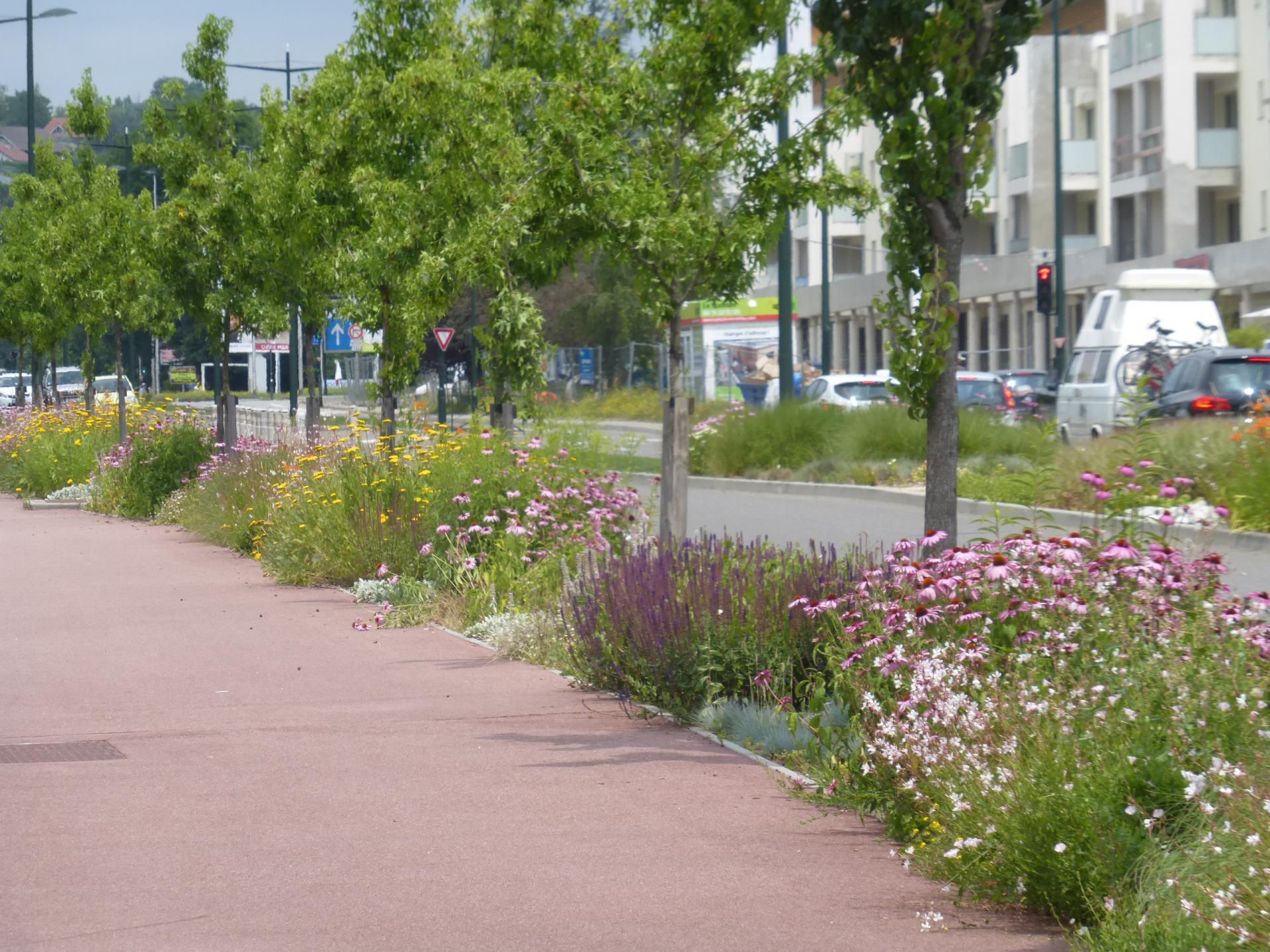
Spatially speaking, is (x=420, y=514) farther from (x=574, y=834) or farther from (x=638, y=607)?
(x=574, y=834)

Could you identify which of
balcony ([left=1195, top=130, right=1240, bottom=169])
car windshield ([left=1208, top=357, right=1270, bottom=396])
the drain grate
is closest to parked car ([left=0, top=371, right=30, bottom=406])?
balcony ([left=1195, top=130, right=1240, bottom=169])

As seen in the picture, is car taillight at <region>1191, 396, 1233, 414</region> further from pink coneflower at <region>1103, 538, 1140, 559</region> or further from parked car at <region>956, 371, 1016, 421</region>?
pink coneflower at <region>1103, 538, 1140, 559</region>

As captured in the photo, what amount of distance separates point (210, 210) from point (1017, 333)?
36632mm

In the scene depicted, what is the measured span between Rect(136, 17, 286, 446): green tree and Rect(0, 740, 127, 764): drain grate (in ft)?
42.4

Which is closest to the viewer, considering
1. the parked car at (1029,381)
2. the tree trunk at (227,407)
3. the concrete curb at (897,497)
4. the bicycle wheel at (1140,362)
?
the concrete curb at (897,497)

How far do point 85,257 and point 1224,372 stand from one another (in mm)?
17788

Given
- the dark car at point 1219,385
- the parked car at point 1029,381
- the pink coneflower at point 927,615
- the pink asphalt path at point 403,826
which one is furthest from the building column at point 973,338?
the pink coneflower at point 927,615

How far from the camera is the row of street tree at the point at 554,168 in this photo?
25.3 feet

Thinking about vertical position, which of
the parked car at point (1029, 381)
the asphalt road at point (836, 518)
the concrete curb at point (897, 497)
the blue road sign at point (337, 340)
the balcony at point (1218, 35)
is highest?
the balcony at point (1218, 35)

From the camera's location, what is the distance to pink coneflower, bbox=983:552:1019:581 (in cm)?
610

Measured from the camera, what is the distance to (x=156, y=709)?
9094 mm

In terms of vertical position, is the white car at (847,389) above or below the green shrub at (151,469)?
above

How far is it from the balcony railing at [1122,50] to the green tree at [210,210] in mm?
29850

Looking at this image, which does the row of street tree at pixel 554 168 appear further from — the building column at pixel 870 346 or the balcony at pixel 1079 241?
the building column at pixel 870 346
